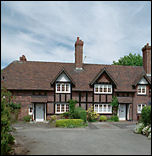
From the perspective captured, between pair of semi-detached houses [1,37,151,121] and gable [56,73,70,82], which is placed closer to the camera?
pair of semi-detached houses [1,37,151,121]

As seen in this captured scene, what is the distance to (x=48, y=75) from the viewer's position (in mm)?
22750

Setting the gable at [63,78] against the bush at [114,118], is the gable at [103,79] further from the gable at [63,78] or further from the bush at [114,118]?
the bush at [114,118]

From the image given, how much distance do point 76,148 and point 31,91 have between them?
42.2 feet

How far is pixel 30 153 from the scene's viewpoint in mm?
8891

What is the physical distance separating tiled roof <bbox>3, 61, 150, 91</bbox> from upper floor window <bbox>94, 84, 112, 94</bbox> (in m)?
1.01

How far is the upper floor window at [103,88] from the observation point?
874 inches

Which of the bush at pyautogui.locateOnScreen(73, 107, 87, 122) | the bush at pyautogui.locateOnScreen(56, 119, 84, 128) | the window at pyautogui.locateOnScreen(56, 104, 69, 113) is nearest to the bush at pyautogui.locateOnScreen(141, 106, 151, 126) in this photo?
the bush at pyautogui.locateOnScreen(56, 119, 84, 128)

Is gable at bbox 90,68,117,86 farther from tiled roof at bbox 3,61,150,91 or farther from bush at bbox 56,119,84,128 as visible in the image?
bush at bbox 56,119,84,128

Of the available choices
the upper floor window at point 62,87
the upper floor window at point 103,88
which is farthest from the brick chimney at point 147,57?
the upper floor window at point 62,87

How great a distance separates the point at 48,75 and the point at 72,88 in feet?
13.8

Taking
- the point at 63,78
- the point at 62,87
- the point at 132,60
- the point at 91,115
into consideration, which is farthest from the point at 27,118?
the point at 132,60

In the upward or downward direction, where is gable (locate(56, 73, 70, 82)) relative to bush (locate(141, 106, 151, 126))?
upward

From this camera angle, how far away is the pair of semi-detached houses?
20.7 m

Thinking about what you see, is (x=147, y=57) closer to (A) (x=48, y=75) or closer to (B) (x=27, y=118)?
(A) (x=48, y=75)
